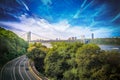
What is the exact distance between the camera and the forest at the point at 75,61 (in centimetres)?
469

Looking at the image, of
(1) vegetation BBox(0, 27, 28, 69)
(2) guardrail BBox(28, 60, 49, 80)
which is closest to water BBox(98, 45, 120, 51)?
(2) guardrail BBox(28, 60, 49, 80)

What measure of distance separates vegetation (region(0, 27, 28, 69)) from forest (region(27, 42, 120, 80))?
0.74 ft

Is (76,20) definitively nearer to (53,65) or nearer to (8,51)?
(53,65)

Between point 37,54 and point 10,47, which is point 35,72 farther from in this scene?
point 10,47

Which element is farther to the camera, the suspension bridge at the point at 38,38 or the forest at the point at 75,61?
the suspension bridge at the point at 38,38

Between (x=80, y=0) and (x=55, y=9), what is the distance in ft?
2.11

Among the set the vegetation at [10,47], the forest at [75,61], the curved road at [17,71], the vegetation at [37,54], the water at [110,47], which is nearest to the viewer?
the forest at [75,61]

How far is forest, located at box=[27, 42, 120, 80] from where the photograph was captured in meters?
4.69

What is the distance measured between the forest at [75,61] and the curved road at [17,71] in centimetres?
25

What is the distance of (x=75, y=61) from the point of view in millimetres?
5145

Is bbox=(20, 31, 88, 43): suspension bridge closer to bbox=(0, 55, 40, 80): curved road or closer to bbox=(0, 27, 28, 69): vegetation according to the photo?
bbox=(0, 27, 28, 69): vegetation

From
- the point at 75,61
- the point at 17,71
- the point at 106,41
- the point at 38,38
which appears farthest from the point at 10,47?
the point at 106,41

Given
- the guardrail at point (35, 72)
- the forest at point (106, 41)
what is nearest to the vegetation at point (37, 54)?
the guardrail at point (35, 72)

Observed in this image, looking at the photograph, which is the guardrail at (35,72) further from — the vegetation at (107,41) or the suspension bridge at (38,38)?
the vegetation at (107,41)
